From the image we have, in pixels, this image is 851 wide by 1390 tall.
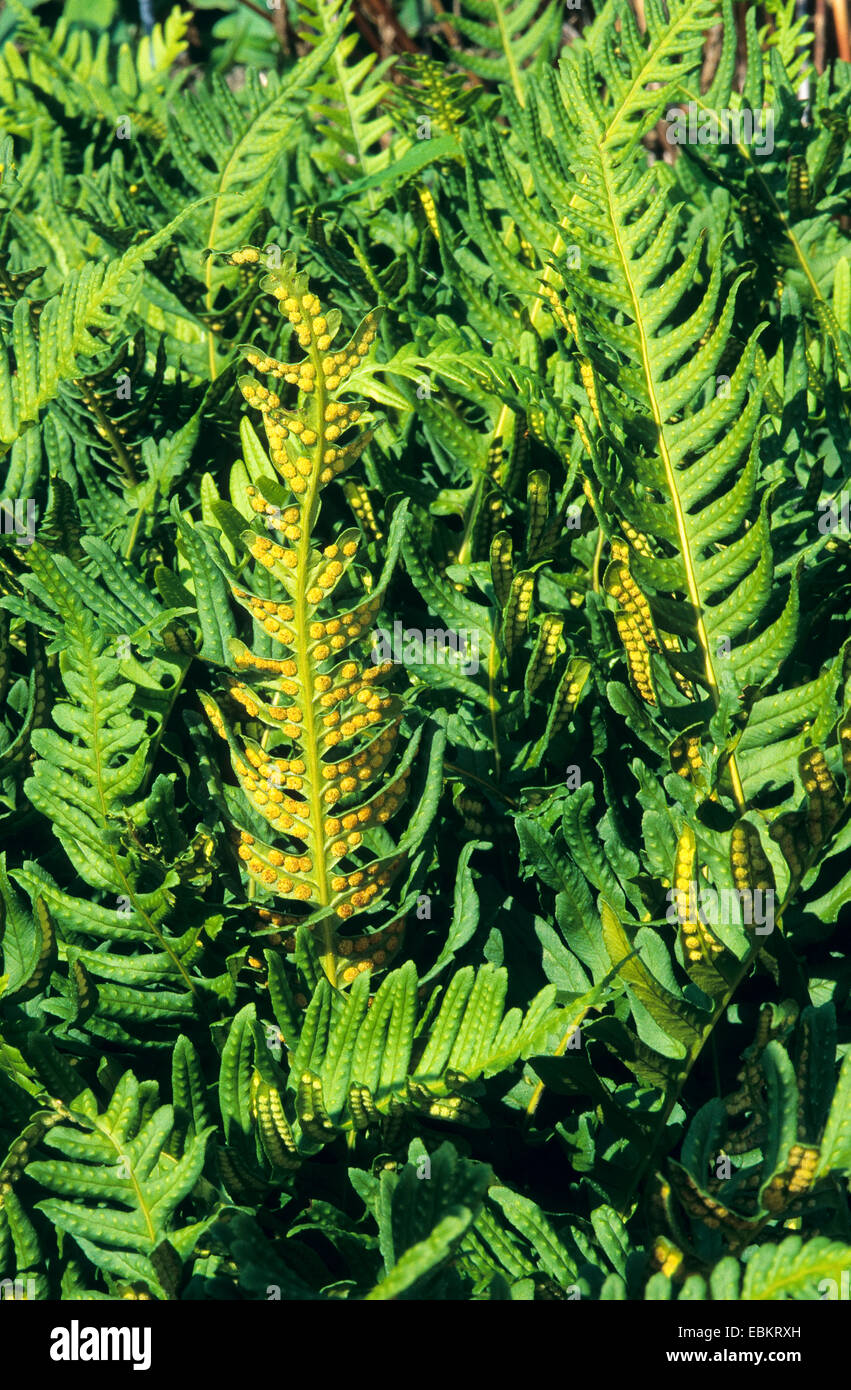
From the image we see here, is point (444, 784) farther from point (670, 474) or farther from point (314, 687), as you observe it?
point (670, 474)

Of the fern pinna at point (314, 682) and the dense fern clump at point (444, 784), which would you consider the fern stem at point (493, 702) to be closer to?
the dense fern clump at point (444, 784)

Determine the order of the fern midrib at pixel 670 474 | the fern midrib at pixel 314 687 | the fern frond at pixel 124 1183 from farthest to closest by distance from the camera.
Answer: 1. the fern midrib at pixel 670 474
2. the fern midrib at pixel 314 687
3. the fern frond at pixel 124 1183

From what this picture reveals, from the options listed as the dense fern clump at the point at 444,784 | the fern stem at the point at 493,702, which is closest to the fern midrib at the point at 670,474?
the dense fern clump at the point at 444,784

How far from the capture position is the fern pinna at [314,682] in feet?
4.17

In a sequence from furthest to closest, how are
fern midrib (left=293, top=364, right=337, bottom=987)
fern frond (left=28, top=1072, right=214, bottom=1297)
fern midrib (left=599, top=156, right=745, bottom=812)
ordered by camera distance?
fern midrib (left=599, top=156, right=745, bottom=812) < fern midrib (left=293, top=364, right=337, bottom=987) < fern frond (left=28, top=1072, right=214, bottom=1297)

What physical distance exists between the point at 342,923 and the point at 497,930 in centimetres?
21

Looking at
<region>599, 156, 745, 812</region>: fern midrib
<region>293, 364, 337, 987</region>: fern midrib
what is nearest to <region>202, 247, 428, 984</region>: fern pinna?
<region>293, 364, 337, 987</region>: fern midrib

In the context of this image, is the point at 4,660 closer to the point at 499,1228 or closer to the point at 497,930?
the point at 497,930

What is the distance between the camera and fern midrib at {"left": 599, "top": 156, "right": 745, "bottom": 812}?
57.1 inches

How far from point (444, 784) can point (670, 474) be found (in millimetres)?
450

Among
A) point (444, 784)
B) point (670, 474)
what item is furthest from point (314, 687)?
point (670, 474)

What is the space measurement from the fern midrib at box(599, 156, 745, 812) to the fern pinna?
0.36 meters

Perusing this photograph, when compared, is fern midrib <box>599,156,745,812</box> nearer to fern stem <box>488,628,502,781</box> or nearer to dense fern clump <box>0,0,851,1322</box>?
dense fern clump <box>0,0,851,1322</box>

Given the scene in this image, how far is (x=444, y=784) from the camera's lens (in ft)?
4.77
